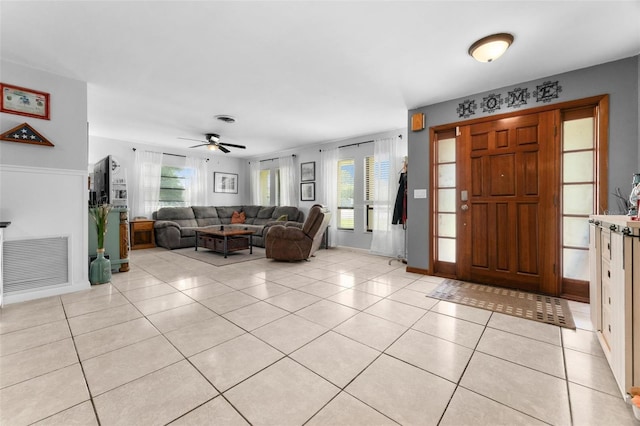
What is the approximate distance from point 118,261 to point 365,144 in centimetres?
505

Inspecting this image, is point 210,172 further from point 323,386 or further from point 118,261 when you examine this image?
point 323,386

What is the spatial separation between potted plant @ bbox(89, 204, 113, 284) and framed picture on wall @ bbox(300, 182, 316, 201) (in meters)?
4.29

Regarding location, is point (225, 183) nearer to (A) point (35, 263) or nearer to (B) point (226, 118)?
(B) point (226, 118)

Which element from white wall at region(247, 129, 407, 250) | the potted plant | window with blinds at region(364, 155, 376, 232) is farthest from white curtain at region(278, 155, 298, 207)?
the potted plant

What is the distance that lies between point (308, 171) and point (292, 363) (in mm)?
5740

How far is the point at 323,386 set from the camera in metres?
1.53

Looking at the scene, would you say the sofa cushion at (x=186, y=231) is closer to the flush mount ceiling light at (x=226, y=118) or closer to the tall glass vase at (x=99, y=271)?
the tall glass vase at (x=99, y=271)

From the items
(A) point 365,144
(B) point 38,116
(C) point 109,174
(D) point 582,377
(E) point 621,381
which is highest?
(A) point 365,144

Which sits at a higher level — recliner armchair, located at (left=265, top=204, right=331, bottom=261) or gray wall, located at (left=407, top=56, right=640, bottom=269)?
gray wall, located at (left=407, top=56, right=640, bottom=269)

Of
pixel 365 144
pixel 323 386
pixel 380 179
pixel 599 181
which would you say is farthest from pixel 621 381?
pixel 365 144

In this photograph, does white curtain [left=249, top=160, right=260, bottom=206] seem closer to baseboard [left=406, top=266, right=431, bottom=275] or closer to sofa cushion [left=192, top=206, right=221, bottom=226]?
sofa cushion [left=192, top=206, right=221, bottom=226]

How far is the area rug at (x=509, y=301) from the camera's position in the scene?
250cm

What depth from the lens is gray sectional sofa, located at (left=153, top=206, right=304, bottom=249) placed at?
6.17 metres

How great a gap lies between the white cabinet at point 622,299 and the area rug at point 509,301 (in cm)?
76
